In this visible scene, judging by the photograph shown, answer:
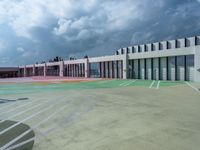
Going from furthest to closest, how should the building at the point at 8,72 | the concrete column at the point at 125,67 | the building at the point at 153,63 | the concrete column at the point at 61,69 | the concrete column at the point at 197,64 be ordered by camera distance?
the building at the point at 8,72
the concrete column at the point at 61,69
the concrete column at the point at 125,67
the building at the point at 153,63
the concrete column at the point at 197,64

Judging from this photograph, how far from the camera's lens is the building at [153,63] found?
29938 mm

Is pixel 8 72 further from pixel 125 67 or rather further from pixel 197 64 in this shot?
pixel 197 64

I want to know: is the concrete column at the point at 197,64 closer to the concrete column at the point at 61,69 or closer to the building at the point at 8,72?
the concrete column at the point at 61,69

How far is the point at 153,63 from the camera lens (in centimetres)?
3516

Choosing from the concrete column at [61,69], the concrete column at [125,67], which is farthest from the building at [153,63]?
the concrete column at [61,69]

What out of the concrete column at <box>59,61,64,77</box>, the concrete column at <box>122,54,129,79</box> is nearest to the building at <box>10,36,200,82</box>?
the concrete column at <box>122,54,129,79</box>

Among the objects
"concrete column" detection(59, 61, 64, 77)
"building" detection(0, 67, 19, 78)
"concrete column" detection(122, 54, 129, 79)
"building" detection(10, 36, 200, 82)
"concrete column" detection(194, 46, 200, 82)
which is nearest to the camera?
"concrete column" detection(194, 46, 200, 82)

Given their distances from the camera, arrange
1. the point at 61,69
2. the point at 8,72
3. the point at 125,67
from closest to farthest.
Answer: the point at 125,67, the point at 61,69, the point at 8,72

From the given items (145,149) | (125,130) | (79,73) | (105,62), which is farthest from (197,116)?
(79,73)

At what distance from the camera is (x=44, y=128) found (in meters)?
6.87

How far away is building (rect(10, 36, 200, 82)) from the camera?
98.2 ft

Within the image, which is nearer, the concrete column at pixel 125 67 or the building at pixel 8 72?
the concrete column at pixel 125 67

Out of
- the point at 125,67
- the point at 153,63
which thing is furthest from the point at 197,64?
the point at 125,67

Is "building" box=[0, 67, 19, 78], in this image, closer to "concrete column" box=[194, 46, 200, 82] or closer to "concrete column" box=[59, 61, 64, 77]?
"concrete column" box=[59, 61, 64, 77]
